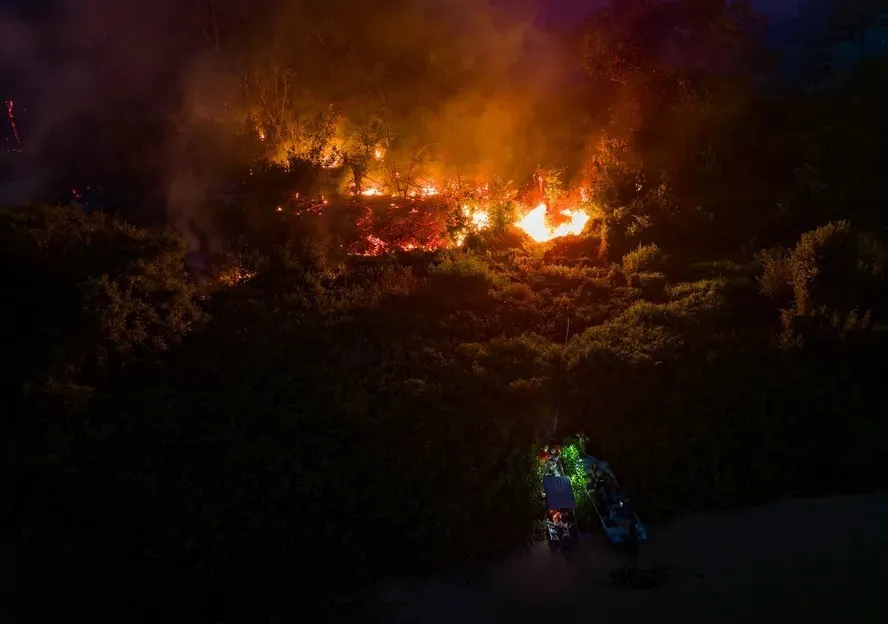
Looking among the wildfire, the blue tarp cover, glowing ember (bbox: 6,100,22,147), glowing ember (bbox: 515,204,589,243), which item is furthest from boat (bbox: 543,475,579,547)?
glowing ember (bbox: 6,100,22,147)

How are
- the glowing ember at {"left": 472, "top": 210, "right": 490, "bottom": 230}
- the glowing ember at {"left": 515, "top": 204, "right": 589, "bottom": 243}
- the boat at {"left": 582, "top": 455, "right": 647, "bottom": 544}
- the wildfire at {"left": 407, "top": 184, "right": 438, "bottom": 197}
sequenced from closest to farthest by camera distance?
the boat at {"left": 582, "top": 455, "right": 647, "bottom": 544} → the glowing ember at {"left": 472, "top": 210, "right": 490, "bottom": 230} → the glowing ember at {"left": 515, "top": 204, "right": 589, "bottom": 243} → the wildfire at {"left": 407, "top": 184, "right": 438, "bottom": 197}

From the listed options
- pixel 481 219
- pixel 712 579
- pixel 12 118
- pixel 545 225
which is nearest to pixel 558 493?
pixel 712 579

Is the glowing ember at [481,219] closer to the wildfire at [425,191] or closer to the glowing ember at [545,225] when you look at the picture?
the glowing ember at [545,225]

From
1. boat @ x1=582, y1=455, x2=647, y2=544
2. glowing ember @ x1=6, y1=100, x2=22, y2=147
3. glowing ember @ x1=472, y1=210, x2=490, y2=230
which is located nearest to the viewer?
boat @ x1=582, y1=455, x2=647, y2=544

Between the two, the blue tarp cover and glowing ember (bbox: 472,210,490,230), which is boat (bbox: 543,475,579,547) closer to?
the blue tarp cover

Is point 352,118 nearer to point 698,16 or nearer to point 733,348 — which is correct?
point 698,16

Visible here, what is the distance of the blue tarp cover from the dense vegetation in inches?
8.7

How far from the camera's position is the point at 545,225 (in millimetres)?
12258

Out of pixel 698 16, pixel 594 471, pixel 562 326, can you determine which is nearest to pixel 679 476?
pixel 594 471

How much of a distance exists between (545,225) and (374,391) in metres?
6.18

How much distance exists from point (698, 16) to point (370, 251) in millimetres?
7412

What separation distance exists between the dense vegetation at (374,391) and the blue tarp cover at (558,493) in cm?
22

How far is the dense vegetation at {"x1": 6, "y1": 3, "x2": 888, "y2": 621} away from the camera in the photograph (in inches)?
226

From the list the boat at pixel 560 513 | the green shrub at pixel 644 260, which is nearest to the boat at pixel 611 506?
the boat at pixel 560 513
